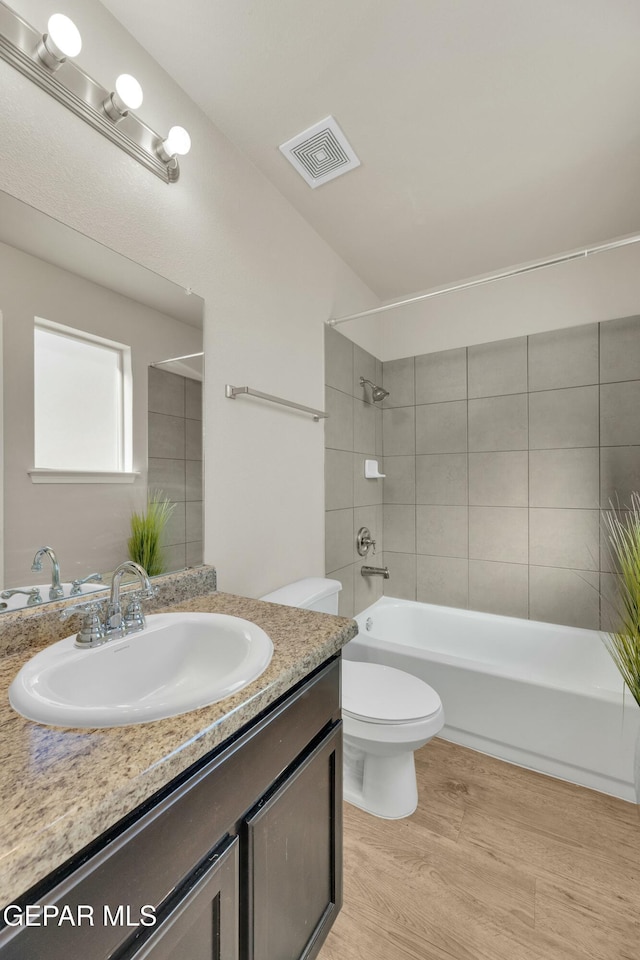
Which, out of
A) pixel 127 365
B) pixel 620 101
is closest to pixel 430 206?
pixel 620 101

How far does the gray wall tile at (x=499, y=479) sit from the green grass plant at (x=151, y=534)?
76.8 inches

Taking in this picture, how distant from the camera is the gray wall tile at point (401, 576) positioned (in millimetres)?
2855

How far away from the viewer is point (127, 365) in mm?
1202

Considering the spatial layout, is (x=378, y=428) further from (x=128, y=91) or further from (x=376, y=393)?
(x=128, y=91)

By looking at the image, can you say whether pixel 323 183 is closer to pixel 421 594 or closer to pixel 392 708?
pixel 392 708

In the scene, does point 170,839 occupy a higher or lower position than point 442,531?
lower

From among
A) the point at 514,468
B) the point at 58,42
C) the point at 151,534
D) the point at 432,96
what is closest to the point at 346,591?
the point at 514,468

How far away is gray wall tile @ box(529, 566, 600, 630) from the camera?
7.58 ft

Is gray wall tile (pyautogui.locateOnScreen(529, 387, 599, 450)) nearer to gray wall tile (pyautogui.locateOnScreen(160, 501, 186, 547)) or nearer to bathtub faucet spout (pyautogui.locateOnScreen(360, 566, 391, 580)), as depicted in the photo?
bathtub faucet spout (pyautogui.locateOnScreen(360, 566, 391, 580))

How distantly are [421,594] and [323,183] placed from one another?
2368mm

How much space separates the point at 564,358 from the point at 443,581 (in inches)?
59.4

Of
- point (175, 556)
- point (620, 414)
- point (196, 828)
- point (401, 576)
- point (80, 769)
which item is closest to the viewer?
point (80, 769)

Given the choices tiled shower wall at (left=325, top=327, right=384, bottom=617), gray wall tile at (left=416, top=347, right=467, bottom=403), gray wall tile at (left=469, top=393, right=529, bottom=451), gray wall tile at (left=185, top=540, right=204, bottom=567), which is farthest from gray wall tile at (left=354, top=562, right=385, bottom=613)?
gray wall tile at (left=185, top=540, right=204, bottom=567)

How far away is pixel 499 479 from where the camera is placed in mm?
2564
